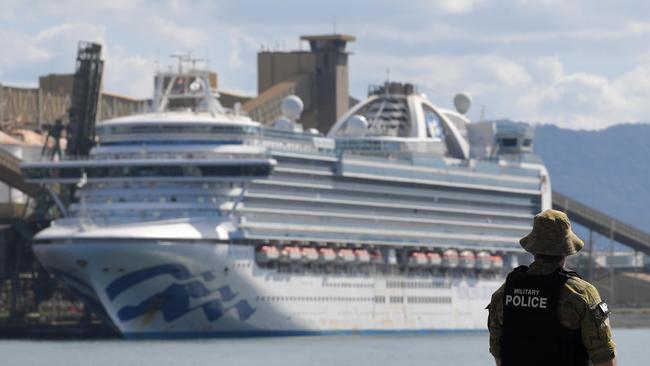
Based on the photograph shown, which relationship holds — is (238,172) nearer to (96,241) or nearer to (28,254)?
(96,241)

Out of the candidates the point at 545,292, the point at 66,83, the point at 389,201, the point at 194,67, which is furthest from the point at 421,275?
the point at 545,292

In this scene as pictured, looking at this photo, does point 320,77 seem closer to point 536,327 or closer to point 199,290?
point 199,290

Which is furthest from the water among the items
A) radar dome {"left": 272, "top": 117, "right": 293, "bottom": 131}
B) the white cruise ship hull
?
radar dome {"left": 272, "top": 117, "right": 293, "bottom": 131}

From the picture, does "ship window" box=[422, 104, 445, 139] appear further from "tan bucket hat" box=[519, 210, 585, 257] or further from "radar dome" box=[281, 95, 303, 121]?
"tan bucket hat" box=[519, 210, 585, 257]

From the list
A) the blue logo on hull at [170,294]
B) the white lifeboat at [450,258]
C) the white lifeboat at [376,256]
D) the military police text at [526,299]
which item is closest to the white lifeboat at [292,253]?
the blue logo on hull at [170,294]

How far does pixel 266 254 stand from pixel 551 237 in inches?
3096

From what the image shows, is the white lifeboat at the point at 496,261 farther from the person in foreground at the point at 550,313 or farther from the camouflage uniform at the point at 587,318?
the camouflage uniform at the point at 587,318

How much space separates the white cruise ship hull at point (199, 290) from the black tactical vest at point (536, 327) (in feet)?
241

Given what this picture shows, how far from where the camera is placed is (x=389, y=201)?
335ft

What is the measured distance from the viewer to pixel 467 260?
107 m

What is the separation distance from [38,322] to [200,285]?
21149mm

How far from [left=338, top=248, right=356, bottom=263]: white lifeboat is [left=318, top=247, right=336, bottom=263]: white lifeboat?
58cm

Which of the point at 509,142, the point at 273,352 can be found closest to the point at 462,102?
the point at 509,142

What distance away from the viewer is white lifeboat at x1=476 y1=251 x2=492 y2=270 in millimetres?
107812
